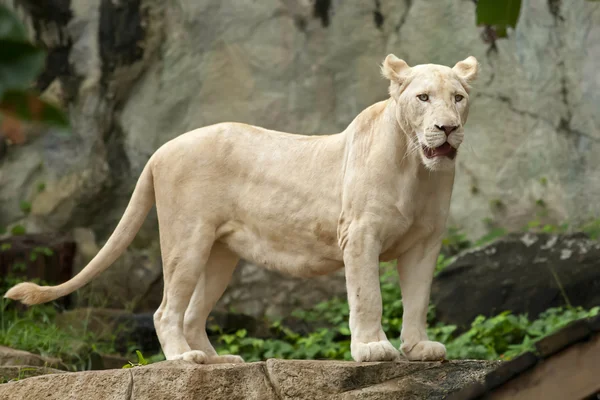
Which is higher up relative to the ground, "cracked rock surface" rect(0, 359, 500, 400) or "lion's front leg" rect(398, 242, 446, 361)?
"lion's front leg" rect(398, 242, 446, 361)

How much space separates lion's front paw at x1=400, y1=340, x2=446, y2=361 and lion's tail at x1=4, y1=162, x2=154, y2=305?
1723mm

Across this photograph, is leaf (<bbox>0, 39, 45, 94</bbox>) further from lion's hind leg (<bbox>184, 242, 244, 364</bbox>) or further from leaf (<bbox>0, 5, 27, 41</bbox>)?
lion's hind leg (<bbox>184, 242, 244, 364</bbox>)

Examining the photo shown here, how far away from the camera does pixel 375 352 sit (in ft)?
12.6

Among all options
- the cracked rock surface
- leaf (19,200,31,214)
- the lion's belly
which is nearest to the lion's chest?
the lion's belly

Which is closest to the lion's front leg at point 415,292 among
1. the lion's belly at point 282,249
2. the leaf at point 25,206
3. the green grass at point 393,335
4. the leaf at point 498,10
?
the lion's belly at point 282,249

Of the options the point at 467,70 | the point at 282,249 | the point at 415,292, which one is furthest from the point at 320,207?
the point at 467,70

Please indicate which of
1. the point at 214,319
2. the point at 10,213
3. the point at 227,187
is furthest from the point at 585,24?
the point at 10,213

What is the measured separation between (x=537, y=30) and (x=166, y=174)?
5.15 metres

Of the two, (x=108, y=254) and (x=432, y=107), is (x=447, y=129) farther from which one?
(x=108, y=254)

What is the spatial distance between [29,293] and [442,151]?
234 cm

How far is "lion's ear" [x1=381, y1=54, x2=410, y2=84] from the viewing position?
13.6 feet

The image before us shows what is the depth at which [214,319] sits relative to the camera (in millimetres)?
7852

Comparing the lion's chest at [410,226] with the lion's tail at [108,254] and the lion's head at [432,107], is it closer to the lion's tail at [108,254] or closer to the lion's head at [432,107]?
the lion's head at [432,107]

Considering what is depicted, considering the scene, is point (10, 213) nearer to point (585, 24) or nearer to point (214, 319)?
point (214, 319)
